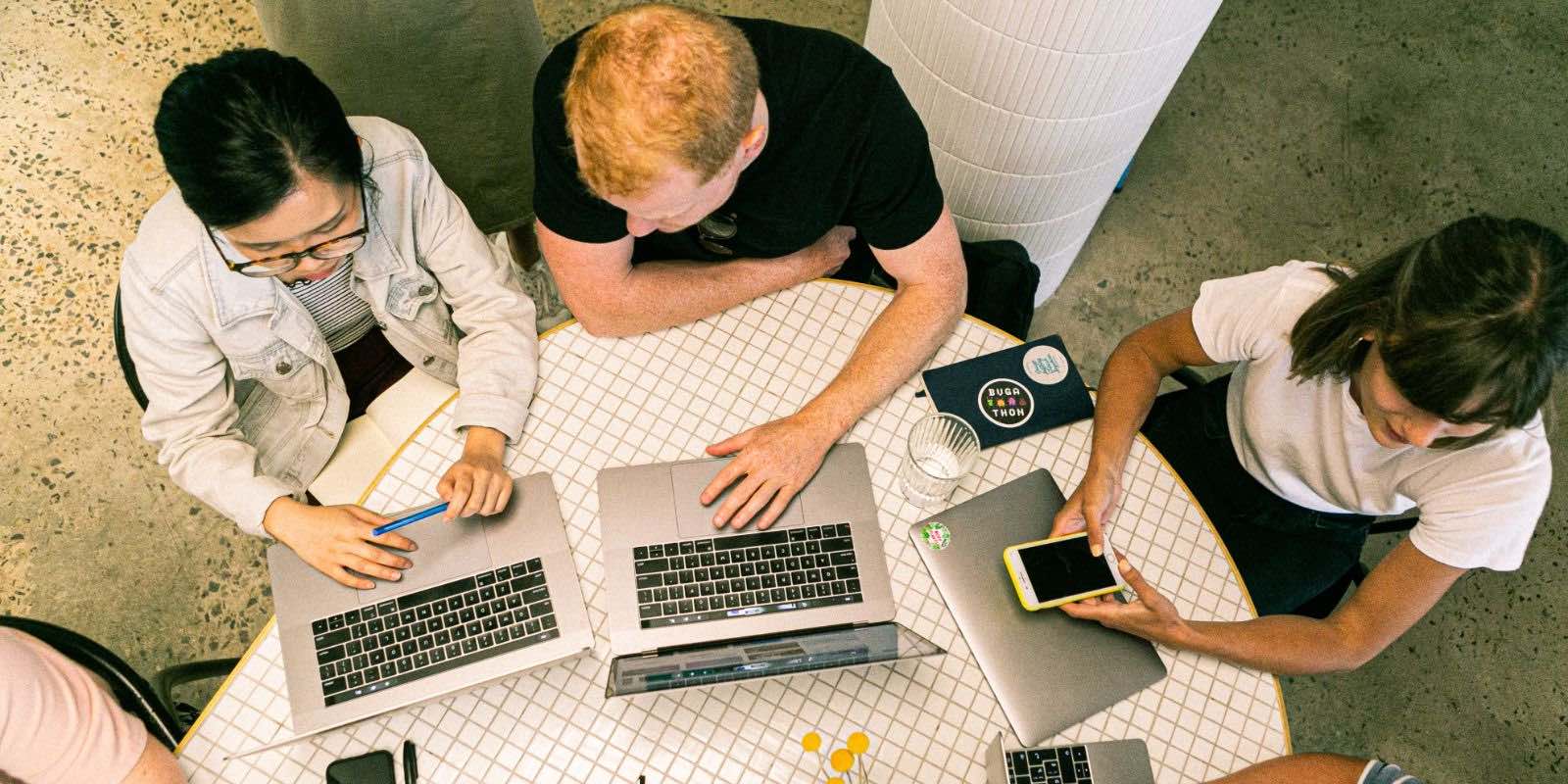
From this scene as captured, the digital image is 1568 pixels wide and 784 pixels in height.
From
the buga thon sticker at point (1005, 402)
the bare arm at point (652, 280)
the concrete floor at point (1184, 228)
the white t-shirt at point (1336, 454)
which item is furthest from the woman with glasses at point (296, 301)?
the white t-shirt at point (1336, 454)

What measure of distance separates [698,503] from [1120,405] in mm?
657

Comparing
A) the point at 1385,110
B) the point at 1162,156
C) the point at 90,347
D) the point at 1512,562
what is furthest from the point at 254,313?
the point at 1385,110

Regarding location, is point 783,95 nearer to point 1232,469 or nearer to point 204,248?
point 204,248

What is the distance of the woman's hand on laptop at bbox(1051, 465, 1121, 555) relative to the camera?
134 centimetres

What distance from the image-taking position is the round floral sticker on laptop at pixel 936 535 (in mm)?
1355

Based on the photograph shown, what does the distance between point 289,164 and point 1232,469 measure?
154 centimetres

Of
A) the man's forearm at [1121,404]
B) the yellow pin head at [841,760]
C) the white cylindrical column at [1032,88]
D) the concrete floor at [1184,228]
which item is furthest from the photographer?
the concrete floor at [1184,228]

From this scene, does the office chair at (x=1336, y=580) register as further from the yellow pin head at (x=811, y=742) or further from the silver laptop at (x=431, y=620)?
the silver laptop at (x=431, y=620)

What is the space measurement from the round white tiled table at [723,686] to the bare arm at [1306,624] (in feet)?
0.16

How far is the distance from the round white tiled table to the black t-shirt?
0.67 ft

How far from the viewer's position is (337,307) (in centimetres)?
155

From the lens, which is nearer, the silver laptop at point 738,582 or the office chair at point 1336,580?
the silver laptop at point 738,582

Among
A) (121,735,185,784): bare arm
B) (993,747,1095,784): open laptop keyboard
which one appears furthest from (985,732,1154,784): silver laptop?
(121,735,185,784): bare arm

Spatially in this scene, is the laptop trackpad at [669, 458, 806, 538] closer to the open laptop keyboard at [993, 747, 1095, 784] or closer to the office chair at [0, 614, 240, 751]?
the open laptop keyboard at [993, 747, 1095, 784]
